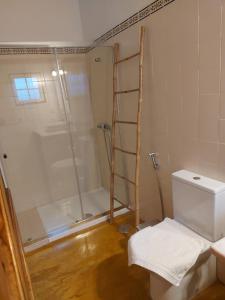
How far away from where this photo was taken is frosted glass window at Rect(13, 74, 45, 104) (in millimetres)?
2502

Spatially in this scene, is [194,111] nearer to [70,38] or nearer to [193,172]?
[193,172]

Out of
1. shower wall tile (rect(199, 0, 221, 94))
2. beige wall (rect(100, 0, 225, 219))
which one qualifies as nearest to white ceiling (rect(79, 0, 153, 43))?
beige wall (rect(100, 0, 225, 219))

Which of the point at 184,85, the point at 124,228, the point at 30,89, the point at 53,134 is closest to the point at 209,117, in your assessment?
the point at 184,85

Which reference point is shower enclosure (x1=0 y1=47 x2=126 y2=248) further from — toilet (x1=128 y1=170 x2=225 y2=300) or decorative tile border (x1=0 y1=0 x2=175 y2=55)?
toilet (x1=128 y1=170 x2=225 y2=300)

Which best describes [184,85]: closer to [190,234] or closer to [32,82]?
[190,234]

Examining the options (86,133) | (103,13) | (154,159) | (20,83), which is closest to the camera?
(154,159)

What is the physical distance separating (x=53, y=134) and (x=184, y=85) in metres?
1.81

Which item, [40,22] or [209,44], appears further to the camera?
[40,22]

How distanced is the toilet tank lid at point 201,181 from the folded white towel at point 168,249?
0.35 metres

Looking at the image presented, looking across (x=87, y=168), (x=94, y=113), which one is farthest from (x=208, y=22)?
(x=87, y=168)

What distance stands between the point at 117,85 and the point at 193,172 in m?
1.24

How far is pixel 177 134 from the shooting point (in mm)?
1698

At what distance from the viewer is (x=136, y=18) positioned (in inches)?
71.6

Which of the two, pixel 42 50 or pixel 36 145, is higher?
pixel 42 50
